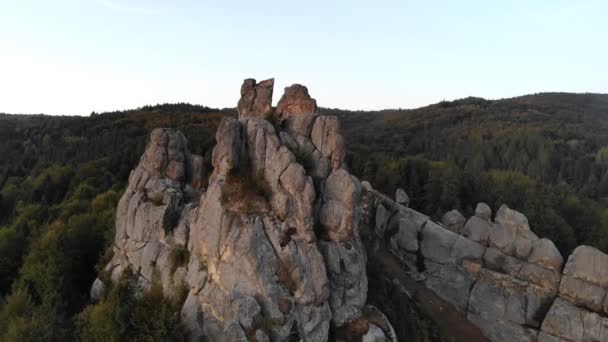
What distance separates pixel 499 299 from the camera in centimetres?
4069

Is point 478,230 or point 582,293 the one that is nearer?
point 582,293

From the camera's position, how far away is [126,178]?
3300 inches

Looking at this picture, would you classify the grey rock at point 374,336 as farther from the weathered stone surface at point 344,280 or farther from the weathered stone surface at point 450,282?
the weathered stone surface at point 450,282

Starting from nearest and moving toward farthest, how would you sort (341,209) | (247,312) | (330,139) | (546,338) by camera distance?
(247,312) → (341,209) → (330,139) → (546,338)

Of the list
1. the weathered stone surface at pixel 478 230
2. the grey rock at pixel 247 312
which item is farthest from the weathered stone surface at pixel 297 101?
the weathered stone surface at pixel 478 230

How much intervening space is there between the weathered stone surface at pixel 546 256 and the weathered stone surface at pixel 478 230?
511cm

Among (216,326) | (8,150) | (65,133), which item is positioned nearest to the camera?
(216,326)

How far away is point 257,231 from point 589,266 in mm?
35282

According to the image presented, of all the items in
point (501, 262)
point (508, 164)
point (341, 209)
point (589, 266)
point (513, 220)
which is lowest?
point (501, 262)

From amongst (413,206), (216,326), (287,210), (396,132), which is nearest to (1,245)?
(216,326)

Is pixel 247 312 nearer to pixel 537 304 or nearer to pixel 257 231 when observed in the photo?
A: pixel 257 231

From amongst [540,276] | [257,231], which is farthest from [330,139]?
[540,276]

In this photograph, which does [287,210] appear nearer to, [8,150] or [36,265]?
[36,265]

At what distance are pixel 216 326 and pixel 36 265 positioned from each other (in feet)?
70.5
